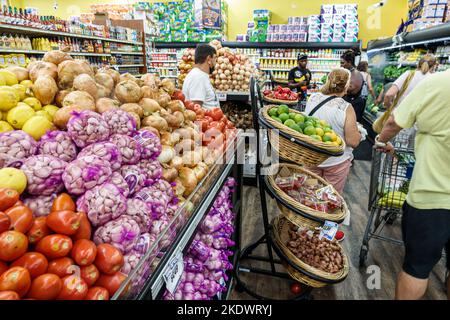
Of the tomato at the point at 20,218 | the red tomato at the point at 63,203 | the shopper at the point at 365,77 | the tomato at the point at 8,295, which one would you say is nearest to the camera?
the tomato at the point at 8,295

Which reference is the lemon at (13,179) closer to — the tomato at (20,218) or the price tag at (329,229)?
the tomato at (20,218)

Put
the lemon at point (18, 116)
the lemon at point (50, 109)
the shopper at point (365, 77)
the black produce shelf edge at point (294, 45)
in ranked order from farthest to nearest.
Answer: the black produce shelf edge at point (294, 45), the shopper at point (365, 77), the lemon at point (50, 109), the lemon at point (18, 116)

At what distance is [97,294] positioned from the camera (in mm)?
720

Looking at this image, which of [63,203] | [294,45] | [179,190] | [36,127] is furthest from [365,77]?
[63,203]

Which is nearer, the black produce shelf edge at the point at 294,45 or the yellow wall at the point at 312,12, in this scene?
the black produce shelf edge at the point at 294,45

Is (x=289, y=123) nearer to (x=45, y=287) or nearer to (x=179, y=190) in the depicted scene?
(x=179, y=190)

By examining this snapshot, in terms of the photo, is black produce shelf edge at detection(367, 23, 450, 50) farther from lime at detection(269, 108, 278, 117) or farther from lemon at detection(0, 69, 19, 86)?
lemon at detection(0, 69, 19, 86)

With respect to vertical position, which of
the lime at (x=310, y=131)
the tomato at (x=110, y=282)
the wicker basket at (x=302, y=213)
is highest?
the lime at (x=310, y=131)

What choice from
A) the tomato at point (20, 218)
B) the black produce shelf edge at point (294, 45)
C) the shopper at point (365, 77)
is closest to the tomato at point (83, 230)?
the tomato at point (20, 218)

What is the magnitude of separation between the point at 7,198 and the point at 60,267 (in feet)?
0.72

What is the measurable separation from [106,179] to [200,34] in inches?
370

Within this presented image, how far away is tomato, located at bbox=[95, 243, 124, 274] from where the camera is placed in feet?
2.57

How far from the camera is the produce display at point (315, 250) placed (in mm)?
2064

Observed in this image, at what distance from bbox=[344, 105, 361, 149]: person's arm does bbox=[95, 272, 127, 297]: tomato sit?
211cm
